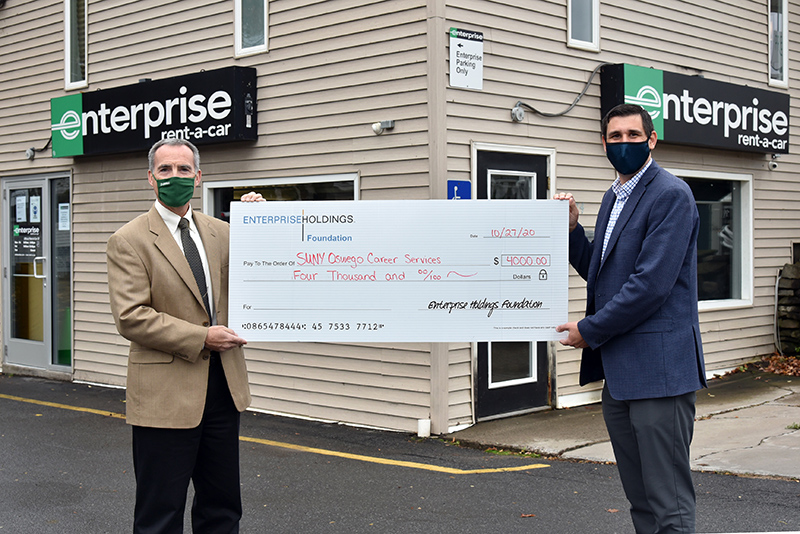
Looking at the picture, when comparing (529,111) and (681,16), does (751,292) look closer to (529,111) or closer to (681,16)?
(681,16)

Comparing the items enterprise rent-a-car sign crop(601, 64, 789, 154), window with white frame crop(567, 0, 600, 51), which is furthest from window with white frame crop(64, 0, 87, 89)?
enterprise rent-a-car sign crop(601, 64, 789, 154)

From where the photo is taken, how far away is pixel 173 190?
12.6 feet

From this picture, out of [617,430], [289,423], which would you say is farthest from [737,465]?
[289,423]

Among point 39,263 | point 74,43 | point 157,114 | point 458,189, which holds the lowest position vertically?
point 39,263

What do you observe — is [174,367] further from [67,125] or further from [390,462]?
[67,125]

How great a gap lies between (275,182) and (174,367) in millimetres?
5445

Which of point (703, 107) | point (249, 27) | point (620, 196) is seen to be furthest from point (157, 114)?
point (620, 196)

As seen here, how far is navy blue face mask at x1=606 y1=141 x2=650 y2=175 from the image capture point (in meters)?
3.70

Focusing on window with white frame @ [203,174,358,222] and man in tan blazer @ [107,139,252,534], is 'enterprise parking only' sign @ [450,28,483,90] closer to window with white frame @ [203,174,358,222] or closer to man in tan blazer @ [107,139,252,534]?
window with white frame @ [203,174,358,222]

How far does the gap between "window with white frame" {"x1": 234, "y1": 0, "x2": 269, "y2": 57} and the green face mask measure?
18.3 feet

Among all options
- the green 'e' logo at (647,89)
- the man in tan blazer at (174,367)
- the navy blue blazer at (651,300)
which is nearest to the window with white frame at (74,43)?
the green 'e' logo at (647,89)

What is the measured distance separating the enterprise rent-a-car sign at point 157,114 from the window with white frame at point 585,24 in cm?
348

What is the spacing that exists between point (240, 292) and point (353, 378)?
14.1 feet

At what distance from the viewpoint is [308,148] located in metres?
8.71
